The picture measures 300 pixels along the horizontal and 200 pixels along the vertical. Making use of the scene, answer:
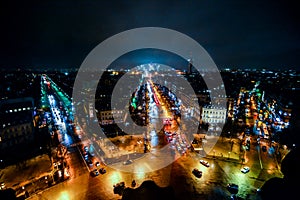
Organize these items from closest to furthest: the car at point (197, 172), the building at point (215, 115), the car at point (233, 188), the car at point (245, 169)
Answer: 1. the car at point (233, 188)
2. the car at point (197, 172)
3. the car at point (245, 169)
4. the building at point (215, 115)

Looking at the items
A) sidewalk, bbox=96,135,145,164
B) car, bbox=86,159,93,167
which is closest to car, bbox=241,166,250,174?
sidewalk, bbox=96,135,145,164

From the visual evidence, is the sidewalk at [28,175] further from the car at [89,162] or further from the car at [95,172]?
the car at [95,172]

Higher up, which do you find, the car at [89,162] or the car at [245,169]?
the car at [89,162]

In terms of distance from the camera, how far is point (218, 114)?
2747cm

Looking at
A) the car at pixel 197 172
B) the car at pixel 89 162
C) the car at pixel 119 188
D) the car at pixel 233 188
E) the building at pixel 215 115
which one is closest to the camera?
the car at pixel 119 188

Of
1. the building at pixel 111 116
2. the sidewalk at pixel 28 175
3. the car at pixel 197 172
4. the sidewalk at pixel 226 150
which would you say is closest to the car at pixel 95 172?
the sidewalk at pixel 28 175

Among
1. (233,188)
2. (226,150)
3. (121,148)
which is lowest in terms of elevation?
(233,188)

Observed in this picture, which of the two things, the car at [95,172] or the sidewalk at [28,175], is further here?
the car at [95,172]

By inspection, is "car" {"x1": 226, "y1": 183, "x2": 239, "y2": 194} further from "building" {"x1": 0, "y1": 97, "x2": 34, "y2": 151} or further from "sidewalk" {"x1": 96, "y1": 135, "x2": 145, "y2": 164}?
"building" {"x1": 0, "y1": 97, "x2": 34, "y2": 151}

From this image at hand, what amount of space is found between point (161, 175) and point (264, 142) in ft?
53.6

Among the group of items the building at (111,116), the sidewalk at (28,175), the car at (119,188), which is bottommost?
the car at (119,188)

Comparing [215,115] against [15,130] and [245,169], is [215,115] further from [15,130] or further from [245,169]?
[15,130]

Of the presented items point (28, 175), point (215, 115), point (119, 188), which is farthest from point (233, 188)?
point (28, 175)

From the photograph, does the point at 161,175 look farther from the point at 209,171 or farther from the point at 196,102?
the point at 196,102
